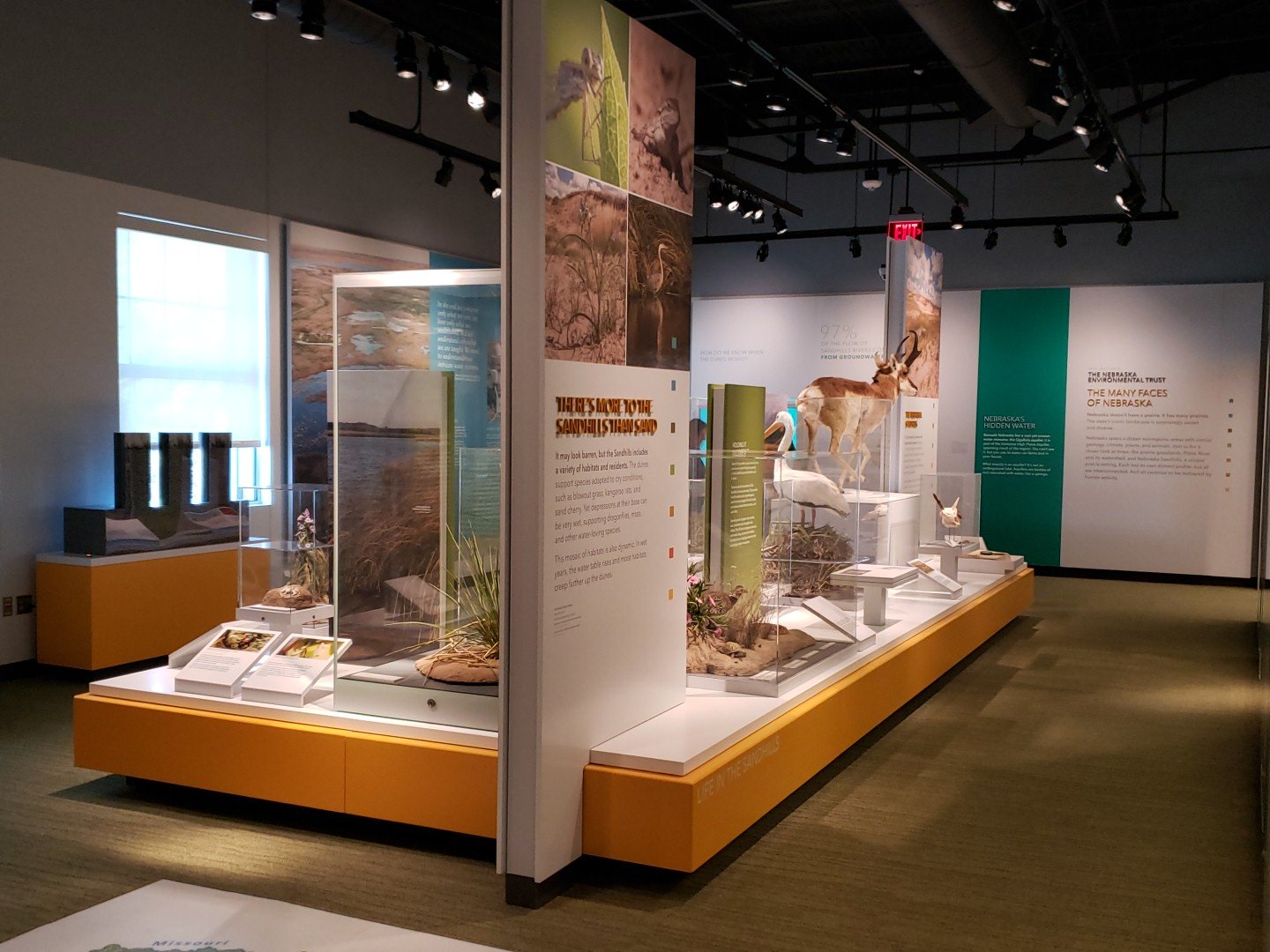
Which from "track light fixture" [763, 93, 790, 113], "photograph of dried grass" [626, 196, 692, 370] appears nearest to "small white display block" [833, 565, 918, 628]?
"photograph of dried grass" [626, 196, 692, 370]

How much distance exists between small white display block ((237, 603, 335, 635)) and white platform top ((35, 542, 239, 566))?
6.75 ft

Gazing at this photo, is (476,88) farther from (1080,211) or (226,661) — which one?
(1080,211)

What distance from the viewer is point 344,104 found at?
9.86 meters

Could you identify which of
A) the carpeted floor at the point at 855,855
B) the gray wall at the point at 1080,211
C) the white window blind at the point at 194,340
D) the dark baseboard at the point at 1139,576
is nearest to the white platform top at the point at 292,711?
the carpeted floor at the point at 855,855

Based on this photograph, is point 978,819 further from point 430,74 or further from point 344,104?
point 344,104

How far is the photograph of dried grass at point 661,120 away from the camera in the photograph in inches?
172

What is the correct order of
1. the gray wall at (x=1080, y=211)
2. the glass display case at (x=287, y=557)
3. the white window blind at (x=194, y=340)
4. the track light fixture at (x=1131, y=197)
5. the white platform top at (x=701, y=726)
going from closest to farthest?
the white platform top at (x=701, y=726) < the glass display case at (x=287, y=557) < the white window blind at (x=194, y=340) < the track light fixture at (x=1131, y=197) < the gray wall at (x=1080, y=211)

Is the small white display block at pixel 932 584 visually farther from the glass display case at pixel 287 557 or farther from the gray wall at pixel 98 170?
the gray wall at pixel 98 170

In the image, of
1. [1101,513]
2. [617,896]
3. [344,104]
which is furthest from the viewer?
[1101,513]

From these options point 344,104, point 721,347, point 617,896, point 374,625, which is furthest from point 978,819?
point 721,347

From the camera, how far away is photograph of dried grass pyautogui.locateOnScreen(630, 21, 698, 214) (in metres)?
4.38

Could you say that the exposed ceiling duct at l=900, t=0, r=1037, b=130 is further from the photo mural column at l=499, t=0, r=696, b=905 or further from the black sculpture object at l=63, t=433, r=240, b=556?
the black sculpture object at l=63, t=433, r=240, b=556

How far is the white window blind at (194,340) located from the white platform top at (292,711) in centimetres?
328

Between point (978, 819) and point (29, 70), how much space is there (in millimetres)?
6628
